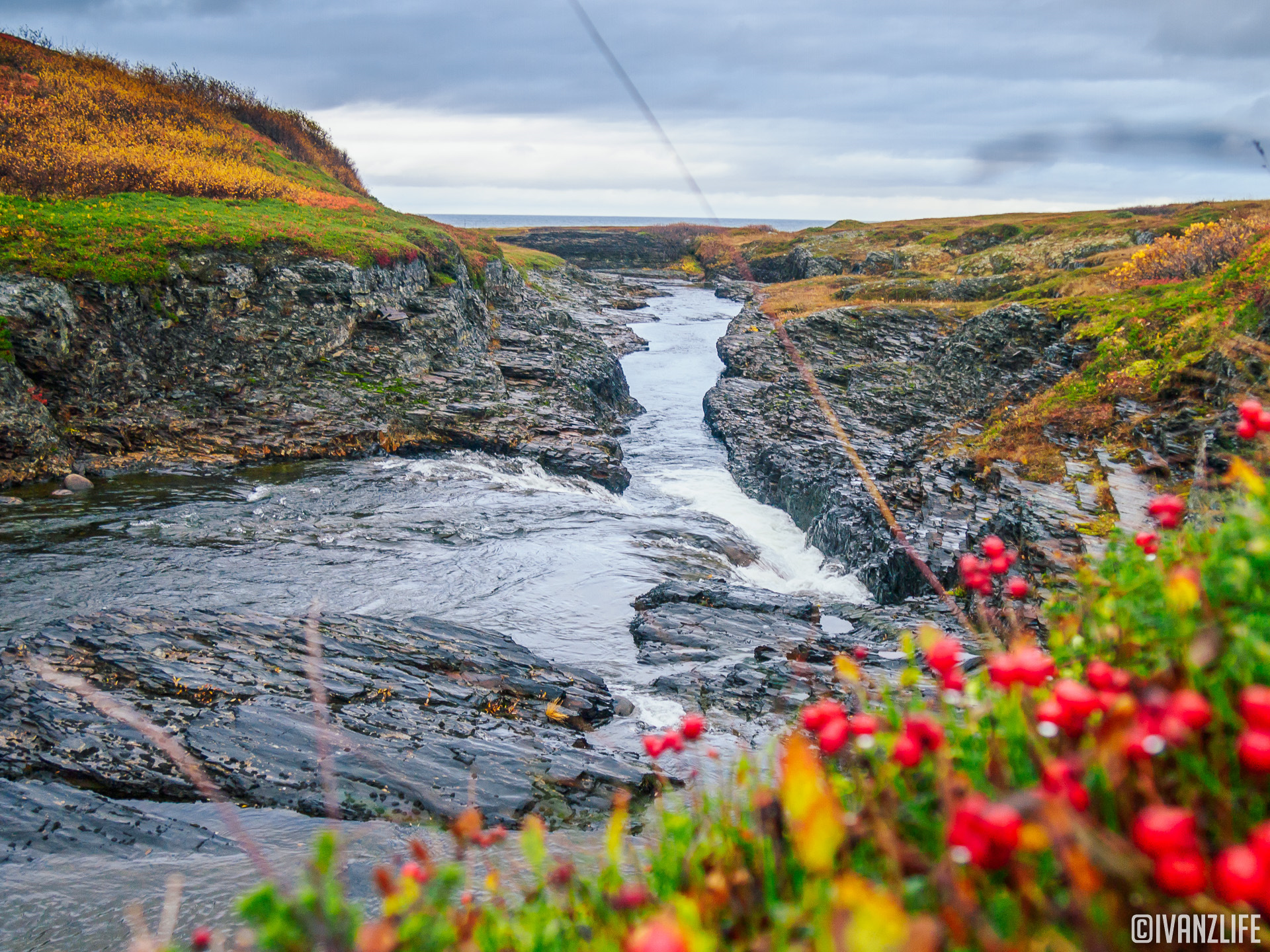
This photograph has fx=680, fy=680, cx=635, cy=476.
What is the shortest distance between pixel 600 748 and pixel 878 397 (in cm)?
1996

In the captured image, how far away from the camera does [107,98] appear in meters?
32.2

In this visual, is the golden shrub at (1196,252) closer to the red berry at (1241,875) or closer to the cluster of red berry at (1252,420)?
the cluster of red berry at (1252,420)

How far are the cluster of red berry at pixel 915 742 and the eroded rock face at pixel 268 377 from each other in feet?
68.2

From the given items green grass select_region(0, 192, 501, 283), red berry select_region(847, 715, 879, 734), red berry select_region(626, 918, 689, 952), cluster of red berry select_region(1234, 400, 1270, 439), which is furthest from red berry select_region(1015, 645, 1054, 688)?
green grass select_region(0, 192, 501, 283)

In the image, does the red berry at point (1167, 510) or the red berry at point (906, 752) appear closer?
the red berry at point (906, 752)

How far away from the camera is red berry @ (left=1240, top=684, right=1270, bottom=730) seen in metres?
1.55

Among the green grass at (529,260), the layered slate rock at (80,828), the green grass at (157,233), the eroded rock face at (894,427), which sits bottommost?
the layered slate rock at (80,828)

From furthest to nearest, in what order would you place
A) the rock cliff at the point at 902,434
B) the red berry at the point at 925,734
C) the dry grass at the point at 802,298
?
1. the dry grass at the point at 802,298
2. the rock cliff at the point at 902,434
3. the red berry at the point at 925,734

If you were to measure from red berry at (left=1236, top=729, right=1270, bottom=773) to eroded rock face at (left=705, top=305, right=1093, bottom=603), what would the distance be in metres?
7.98

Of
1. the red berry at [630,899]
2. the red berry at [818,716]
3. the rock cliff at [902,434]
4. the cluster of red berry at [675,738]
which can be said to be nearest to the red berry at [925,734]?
the red berry at [818,716]

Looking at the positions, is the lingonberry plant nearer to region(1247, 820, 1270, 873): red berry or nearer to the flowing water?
region(1247, 820, 1270, 873): red berry

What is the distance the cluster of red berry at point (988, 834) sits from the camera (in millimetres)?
1497

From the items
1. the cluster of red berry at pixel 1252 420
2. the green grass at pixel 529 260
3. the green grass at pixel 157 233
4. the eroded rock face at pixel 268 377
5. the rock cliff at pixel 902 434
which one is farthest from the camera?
the green grass at pixel 529 260

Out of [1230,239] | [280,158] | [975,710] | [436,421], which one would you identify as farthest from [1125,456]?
[280,158]
